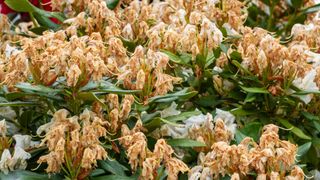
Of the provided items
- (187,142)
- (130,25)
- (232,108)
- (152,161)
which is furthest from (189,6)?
(152,161)

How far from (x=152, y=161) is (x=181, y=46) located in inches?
19.9

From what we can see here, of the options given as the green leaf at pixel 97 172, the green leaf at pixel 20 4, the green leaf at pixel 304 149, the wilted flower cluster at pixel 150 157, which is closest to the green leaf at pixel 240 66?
the green leaf at pixel 304 149

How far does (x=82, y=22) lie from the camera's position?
2037mm

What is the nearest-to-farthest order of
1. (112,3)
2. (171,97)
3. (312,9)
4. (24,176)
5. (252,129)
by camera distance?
(24,176)
(171,97)
(252,129)
(112,3)
(312,9)

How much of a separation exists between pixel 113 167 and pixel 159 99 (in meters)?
0.20

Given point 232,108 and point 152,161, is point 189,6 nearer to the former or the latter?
point 232,108

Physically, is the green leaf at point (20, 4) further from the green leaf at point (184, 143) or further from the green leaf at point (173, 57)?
the green leaf at point (184, 143)

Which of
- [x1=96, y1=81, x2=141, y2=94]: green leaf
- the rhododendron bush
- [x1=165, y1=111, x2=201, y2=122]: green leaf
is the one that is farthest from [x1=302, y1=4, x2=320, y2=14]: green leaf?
[x1=96, y1=81, x2=141, y2=94]: green leaf

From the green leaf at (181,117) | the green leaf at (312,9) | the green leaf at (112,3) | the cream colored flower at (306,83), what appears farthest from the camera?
the green leaf at (312,9)

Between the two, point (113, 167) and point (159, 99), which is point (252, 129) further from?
point (113, 167)

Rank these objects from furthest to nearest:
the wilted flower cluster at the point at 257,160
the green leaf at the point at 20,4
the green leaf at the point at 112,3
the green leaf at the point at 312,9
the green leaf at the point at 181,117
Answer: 1. the green leaf at the point at 312,9
2. the green leaf at the point at 112,3
3. the green leaf at the point at 20,4
4. the green leaf at the point at 181,117
5. the wilted flower cluster at the point at 257,160

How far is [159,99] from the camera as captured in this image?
1761 millimetres

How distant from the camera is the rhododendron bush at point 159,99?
5.33 feet

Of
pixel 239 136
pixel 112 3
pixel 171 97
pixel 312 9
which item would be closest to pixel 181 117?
pixel 171 97
